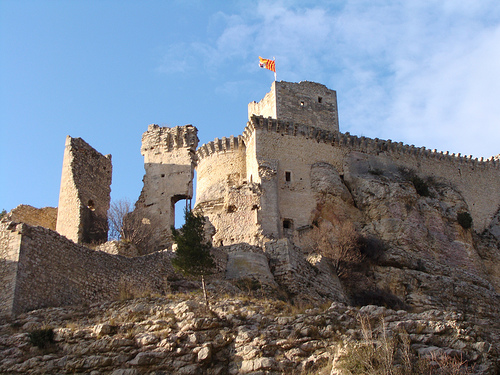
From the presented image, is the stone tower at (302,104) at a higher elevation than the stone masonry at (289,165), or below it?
higher

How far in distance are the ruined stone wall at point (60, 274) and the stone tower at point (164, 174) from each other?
10.9 m

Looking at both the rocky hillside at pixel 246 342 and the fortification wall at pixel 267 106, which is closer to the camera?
the rocky hillside at pixel 246 342

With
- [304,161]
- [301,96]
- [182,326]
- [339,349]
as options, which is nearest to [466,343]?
[339,349]

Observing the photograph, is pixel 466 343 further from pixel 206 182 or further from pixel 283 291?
pixel 206 182

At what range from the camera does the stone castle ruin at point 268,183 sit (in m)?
23.0

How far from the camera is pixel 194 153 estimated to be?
33.3 metres

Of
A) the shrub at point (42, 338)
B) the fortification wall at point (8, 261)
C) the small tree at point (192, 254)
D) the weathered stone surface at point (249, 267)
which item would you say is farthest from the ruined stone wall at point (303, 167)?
the shrub at point (42, 338)

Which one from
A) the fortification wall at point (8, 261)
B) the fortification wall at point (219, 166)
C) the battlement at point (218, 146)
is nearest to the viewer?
the fortification wall at point (8, 261)

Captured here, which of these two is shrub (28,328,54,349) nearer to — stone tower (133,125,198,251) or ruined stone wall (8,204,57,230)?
ruined stone wall (8,204,57,230)

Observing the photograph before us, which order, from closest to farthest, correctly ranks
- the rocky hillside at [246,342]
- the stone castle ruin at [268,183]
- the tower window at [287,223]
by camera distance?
the rocky hillside at [246,342]
the stone castle ruin at [268,183]
the tower window at [287,223]

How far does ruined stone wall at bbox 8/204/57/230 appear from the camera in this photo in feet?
87.6

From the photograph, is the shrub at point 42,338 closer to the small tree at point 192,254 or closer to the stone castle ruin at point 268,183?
the stone castle ruin at point 268,183

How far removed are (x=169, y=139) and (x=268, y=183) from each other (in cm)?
605

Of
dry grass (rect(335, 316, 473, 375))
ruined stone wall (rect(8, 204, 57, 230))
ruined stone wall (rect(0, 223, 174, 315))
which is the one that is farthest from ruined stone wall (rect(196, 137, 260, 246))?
dry grass (rect(335, 316, 473, 375))
